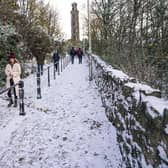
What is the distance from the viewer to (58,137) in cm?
707

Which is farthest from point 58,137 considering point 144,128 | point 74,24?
point 74,24

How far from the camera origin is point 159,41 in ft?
29.3

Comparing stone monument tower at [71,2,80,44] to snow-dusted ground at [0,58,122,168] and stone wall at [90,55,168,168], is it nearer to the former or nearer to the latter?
snow-dusted ground at [0,58,122,168]

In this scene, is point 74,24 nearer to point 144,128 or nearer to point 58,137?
point 58,137

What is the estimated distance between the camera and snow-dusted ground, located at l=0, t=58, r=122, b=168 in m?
5.72

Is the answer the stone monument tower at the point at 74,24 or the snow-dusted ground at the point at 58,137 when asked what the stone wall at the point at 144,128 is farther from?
the stone monument tower at the point at 74,24

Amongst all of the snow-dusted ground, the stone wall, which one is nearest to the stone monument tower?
the snow-dusted ground

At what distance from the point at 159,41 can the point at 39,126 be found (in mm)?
3994

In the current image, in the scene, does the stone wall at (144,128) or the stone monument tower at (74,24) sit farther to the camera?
the stone monument tower at (74,24)

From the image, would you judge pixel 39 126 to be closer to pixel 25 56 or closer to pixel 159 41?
pixel 159 41

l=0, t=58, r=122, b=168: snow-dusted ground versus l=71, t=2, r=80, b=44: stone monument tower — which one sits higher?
l=71, t=2, r=80, b=44: stone monument tower

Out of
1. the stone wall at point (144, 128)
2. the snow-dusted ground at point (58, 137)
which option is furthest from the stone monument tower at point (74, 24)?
the stone wall at point (144, 128)

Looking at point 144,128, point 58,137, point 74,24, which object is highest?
point 74,24

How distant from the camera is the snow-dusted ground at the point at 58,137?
5723 millimetres
